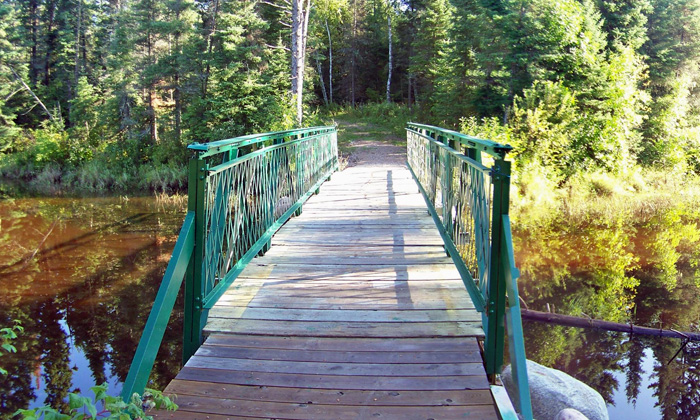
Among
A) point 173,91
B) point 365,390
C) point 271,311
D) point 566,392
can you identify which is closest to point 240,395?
point 365,390

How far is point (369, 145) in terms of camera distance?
23.1 meters

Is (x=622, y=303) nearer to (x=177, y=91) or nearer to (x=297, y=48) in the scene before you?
(x=297, y=48)

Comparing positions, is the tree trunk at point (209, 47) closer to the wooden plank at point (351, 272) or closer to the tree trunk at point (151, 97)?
the tree trunk at point (151, 97)

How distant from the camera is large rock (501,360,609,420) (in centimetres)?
460

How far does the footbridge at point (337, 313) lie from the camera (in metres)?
2.63

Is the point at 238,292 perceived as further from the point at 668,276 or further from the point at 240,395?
the point at 668,276

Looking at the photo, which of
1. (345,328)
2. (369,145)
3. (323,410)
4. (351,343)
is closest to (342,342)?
(351,343)

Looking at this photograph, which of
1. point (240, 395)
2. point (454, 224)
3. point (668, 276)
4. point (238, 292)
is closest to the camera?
point (240, 395)

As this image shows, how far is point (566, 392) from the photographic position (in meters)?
4.68

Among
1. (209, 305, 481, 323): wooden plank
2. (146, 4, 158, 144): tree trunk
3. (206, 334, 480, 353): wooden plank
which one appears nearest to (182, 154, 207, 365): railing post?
(206, 334, 480, 353): wooden plank

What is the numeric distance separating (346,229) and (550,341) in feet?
9.68

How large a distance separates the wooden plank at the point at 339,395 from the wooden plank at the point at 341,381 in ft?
0.13

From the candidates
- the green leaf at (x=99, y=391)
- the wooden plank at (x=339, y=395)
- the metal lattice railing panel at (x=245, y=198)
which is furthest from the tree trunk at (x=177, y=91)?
the green leaf at (x=99, y=391)

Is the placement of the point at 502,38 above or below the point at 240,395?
above
